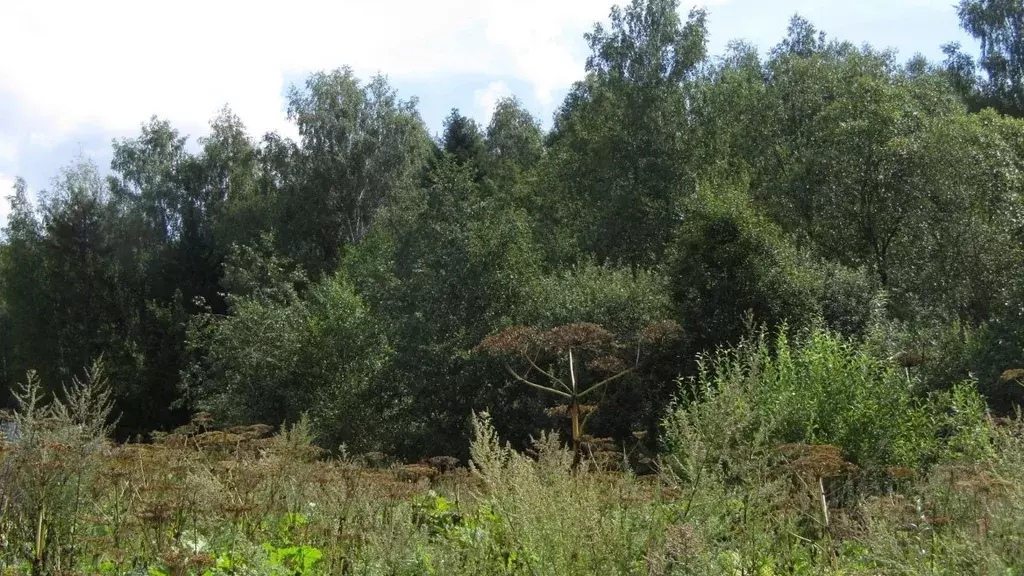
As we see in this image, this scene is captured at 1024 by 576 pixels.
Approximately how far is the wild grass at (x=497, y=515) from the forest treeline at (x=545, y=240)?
17.5 ft

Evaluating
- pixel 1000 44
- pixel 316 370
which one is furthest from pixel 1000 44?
pixel 316 370

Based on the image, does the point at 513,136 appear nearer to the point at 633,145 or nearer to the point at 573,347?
the point at 633,145

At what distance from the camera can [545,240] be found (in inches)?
1208

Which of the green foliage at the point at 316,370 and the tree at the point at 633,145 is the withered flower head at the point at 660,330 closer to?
the green foliage at the point at 316,370

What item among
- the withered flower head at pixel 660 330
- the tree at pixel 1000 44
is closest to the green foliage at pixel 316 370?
the withered flower head at pixel 660 330

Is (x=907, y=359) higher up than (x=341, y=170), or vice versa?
(x=341, y=170)

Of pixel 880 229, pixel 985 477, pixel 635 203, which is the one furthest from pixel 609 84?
pixel 985 477

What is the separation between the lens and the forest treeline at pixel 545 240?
16.1m

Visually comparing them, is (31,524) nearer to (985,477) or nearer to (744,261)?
(985,477)

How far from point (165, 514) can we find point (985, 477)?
3976 mm

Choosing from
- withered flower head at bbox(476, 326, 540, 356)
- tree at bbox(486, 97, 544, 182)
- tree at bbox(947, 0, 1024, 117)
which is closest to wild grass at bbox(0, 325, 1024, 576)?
withered flower head at bbox(476, 326, 540, 356)

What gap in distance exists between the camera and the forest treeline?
16.1m

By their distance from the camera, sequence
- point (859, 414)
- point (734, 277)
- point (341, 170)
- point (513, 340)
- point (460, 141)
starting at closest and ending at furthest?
point (859, 414)
point (513, 340)
point (734, 277)
point (460, 141)
point (341, 170)

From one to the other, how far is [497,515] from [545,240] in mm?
26047
